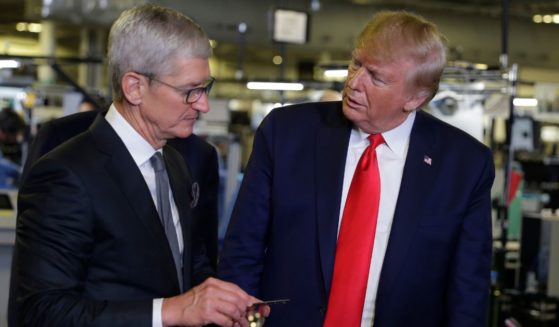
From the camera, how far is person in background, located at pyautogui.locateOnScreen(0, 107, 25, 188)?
797 cm

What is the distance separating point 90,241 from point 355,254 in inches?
28.4

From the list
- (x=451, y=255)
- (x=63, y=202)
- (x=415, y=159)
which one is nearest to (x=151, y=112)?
(x=63, y=202)

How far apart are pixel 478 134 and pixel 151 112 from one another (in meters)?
4.52

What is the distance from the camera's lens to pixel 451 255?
2.30 metres

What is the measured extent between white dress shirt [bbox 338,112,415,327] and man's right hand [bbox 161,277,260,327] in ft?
1.82

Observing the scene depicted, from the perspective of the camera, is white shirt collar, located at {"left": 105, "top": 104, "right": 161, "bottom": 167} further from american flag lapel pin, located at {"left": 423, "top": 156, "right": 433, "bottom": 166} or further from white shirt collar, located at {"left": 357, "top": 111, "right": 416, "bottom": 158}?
american flag lapel pin, located at {"left": 423, "top": 156, "right": 433, "bottom": 166}

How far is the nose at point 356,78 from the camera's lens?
2.20 metres

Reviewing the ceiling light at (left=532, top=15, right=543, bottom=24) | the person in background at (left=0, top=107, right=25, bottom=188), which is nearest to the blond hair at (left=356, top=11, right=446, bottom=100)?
the person in background at (left=0, top=107, right=25, bottom=188)

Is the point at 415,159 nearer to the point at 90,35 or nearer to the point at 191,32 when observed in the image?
the point at 191,32

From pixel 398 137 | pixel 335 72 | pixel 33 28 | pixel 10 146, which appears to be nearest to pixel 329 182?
pixel 398 137

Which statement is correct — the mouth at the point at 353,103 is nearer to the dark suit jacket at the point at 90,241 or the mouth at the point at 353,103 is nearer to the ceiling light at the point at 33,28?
the dark suit jacket at the point at 90,241

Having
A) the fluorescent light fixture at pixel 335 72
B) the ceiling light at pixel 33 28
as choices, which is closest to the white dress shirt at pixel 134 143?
the fluorescent light fixture at pixel 335 72

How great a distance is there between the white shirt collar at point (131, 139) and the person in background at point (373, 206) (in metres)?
0.45

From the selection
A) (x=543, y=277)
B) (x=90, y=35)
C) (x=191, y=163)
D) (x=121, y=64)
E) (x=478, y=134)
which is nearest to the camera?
(x=121, y=64)
